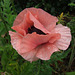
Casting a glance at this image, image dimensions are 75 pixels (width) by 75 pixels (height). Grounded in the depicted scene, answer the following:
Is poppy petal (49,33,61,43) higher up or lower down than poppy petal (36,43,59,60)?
higher up

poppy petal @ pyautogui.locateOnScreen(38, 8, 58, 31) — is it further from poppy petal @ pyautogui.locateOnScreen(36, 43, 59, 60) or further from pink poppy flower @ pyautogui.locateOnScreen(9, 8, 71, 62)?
poppy petal @ pyautogui.locateOnScreen(36, 43, 59, 60)

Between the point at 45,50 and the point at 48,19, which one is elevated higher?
the point at 48,19

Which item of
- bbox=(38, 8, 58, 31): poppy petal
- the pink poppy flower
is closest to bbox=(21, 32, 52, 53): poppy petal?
the pink poppy flower

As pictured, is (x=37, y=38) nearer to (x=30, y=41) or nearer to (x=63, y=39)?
(x=30, y=41)

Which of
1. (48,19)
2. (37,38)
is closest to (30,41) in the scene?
(37,38)

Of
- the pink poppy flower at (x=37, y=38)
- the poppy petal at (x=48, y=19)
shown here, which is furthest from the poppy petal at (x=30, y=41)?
the poppy petal at (x=48, y=19)

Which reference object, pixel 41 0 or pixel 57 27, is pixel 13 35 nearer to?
pixel 57 27

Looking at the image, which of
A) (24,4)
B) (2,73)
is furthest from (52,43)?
(24,4)
